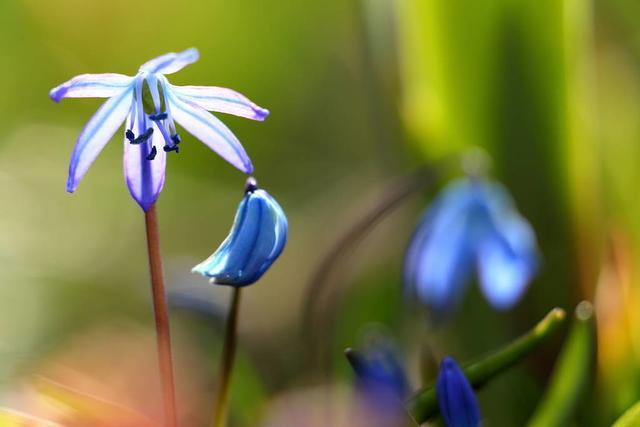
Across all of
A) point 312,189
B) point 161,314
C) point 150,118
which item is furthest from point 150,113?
point 312,189

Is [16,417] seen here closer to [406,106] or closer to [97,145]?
[97,145]

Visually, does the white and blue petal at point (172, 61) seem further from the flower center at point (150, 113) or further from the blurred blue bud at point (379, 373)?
the blurred blue bud at point (379, 373)

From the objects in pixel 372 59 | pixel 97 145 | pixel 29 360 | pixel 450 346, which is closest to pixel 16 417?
pixel 97 145

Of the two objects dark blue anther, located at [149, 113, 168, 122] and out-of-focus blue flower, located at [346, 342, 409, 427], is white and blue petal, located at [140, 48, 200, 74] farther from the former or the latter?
out-of-focus blue flower, located at [346, 342, 409, 427]

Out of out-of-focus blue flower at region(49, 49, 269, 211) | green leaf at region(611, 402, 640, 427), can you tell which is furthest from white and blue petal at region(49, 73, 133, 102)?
green leaf at region(611, 402, 640, 427)

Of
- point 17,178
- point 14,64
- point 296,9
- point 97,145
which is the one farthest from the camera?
point 296,9
